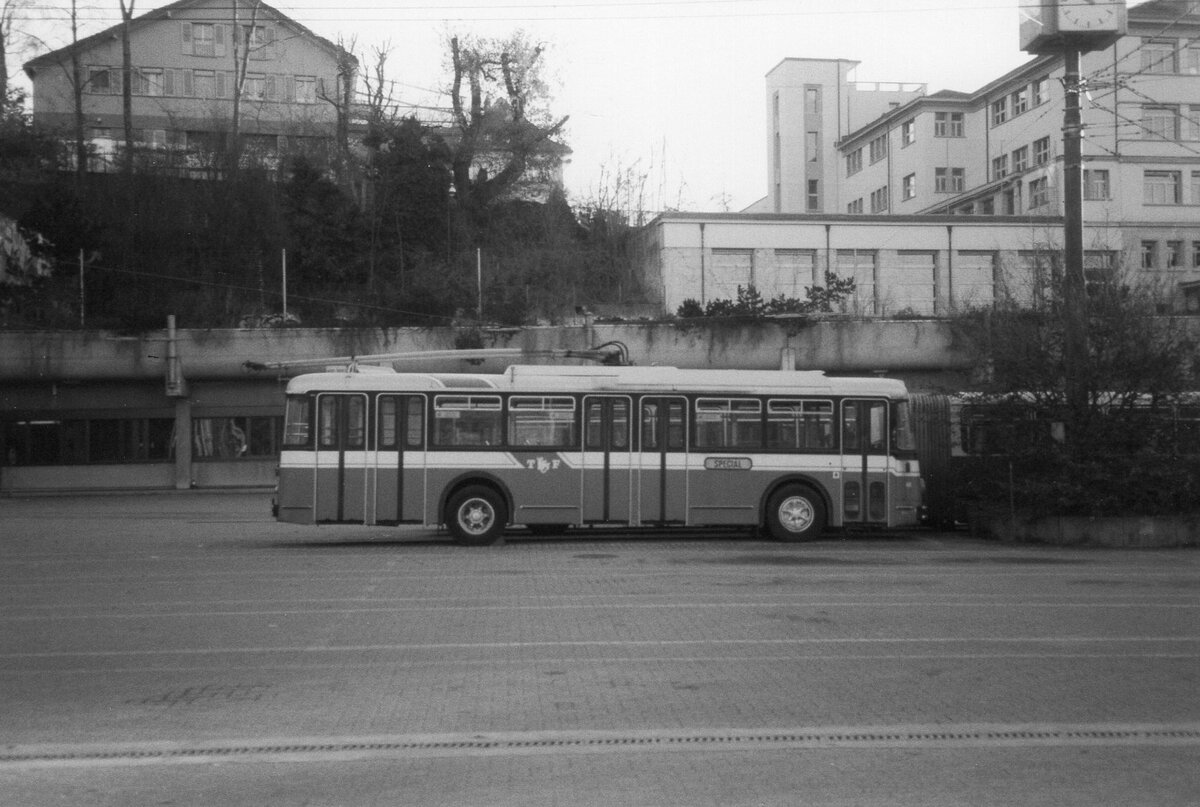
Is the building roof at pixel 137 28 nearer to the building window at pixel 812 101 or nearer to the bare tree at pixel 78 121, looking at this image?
the bare tree at pixel 78 121

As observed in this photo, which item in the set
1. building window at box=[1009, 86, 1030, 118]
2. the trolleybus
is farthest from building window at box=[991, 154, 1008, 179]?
the trolleybus

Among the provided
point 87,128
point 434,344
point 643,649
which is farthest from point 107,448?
point 643,649

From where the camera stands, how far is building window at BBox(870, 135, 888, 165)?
7572 centimetres

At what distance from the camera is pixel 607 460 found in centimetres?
2303

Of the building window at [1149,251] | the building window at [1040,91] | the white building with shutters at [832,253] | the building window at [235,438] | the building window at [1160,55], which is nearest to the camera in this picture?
the building window at [235,438]

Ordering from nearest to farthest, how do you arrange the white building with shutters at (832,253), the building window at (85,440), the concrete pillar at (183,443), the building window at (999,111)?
the building window at (85,440) → the concrete pillar at (183,443) → the white building with shutters at (832,253) → the building window at (999,111)

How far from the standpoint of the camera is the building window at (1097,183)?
200ft

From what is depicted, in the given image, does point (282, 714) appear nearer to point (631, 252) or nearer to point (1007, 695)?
point (1007, 695)

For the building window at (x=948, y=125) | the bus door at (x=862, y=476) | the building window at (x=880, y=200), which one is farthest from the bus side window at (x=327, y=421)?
the building window at (x=880, y=200)

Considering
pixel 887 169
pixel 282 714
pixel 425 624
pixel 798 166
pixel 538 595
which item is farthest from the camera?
pixel 798 166

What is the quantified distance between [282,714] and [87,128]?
53.1 meters

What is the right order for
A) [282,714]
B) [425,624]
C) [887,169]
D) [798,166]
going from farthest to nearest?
[798,166] < [887,169] < [425,624] < [282,714]

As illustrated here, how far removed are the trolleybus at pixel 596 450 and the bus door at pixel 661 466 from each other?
0.02m

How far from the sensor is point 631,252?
53.8 metres
